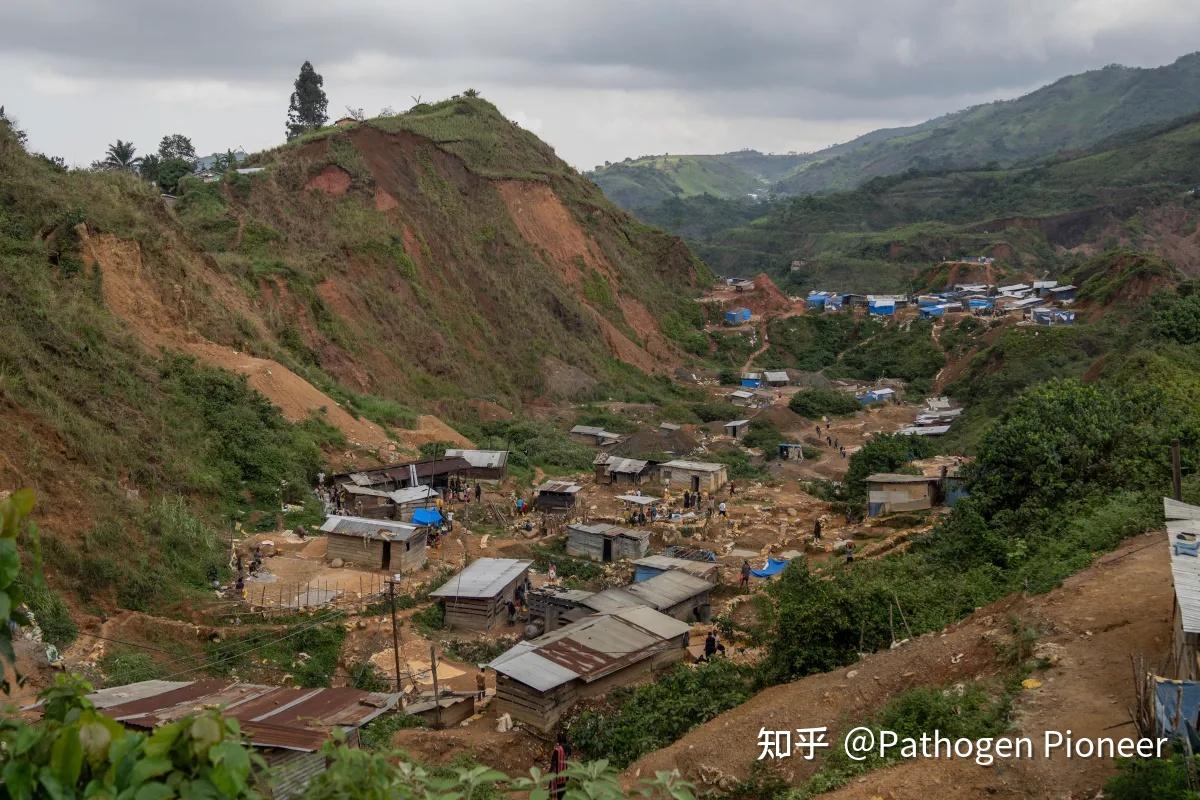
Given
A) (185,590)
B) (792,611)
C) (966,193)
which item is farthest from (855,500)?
(966,193)

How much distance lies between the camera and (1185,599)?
8883 mm

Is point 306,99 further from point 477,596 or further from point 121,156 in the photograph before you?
point 477,596

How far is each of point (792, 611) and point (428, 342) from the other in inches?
1184

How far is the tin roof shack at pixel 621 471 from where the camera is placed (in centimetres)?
3297

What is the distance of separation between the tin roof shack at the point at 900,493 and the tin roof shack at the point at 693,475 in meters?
6.72

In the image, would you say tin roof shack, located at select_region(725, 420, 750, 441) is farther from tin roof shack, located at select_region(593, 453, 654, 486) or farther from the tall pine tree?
the tall pine tree

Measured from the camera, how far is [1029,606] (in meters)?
12.6

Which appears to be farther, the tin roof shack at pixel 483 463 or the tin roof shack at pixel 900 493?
the tin roof shack at pixel 483 463

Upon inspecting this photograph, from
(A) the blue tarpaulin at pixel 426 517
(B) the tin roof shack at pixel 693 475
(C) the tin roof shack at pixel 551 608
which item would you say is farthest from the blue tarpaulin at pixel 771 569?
(B) the tin roof shack at pixel 693 475

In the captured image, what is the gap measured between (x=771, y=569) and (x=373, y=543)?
9401 millimetres

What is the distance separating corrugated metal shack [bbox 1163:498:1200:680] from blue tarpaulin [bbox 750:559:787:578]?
488 inches

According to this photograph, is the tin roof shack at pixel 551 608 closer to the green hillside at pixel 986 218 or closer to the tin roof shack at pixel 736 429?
the tin roof shack at pixel 736 429

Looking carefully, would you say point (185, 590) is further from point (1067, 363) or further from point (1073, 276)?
point (1073, 276)

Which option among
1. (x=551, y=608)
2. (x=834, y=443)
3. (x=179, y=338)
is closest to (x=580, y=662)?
(x=551, y=608)
